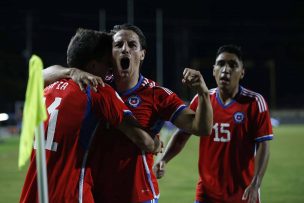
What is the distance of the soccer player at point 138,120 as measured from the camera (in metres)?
4.03

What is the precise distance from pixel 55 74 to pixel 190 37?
58.0m

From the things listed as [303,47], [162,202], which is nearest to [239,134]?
[162,202]

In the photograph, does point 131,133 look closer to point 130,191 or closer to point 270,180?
point 130,191

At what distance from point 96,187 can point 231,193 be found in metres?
1.65

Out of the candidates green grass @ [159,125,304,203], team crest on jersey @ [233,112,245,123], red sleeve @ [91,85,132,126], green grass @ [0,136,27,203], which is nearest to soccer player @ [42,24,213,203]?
red sleeve @ [91,85,132,126]

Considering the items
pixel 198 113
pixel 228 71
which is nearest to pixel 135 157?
pixel 198 113

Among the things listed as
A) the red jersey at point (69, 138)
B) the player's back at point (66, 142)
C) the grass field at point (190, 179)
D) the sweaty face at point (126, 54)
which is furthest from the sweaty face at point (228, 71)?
the grass field at point (190, 179)

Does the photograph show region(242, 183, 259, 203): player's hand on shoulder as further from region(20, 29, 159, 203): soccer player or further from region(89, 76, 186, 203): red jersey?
region(20, 29, 159, 203): soccer player

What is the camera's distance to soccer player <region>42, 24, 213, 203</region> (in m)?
4.03

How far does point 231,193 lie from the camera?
5.30 metres

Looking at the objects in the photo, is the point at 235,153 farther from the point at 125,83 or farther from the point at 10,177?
the point at 10,177

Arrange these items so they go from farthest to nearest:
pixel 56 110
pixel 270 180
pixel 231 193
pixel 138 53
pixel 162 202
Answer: pixel 270 180, pixel 162 202, pixel 231 193, pixel 138 53, pixel 56 110

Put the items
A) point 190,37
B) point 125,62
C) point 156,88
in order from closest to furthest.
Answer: point 156,88, point 125,62, point 190,37

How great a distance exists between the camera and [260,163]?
17.0 ft
